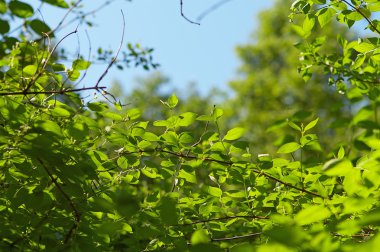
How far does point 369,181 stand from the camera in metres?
1.33

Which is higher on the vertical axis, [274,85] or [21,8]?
[274,85]

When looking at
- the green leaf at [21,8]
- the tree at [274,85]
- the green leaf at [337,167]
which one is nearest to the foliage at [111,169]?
the green leaf at [21,8]

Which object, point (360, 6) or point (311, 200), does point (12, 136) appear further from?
point (360, 6)

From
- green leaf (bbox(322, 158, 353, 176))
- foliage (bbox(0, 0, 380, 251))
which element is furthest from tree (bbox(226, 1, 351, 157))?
green leaf (bbox(322, 158, 353, 176))

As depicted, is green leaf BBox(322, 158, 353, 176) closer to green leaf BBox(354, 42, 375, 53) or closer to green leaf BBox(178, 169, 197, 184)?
green leaf BBox(178, 169, 197, 184)

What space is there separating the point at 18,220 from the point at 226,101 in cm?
1838

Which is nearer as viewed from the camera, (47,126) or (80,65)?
(47,126)

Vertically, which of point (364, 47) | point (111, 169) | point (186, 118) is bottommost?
point (111, 169)

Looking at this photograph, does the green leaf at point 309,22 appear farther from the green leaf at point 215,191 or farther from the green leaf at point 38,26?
the green leaf at point 38,26

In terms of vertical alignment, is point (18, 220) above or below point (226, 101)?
below

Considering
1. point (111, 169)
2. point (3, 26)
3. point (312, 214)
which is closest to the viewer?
point (312, 214)

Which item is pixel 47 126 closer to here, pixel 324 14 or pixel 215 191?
pixel 215 191

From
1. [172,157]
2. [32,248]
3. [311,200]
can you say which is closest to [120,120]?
[172,157]

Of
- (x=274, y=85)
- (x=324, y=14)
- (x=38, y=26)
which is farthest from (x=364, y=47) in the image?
(x=274, y=85)
